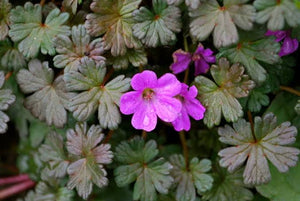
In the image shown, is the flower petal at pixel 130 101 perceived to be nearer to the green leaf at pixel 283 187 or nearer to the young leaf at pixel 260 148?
the young leaf at pixel 260 148

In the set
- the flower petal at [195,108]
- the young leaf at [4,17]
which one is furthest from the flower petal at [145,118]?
the young leaf at [4,17]

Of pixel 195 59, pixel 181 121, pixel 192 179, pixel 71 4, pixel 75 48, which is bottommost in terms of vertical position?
pixel 192 179

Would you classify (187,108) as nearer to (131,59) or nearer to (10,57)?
(131,59)

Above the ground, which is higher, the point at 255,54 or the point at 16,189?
the point at 255,54

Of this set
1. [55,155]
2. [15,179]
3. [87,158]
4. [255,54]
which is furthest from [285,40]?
[15,179]

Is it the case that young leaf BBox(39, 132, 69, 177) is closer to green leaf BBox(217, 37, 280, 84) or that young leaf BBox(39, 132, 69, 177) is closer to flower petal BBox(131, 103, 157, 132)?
flower petal BBox(131, 103, 157, 132)
